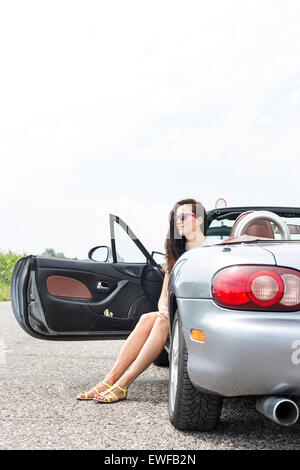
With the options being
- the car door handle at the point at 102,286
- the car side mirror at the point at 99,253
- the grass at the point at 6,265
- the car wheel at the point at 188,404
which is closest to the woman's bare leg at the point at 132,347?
the car door handle at the point at 102,286

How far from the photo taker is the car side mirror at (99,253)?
202 inches

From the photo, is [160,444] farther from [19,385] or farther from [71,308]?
[19,385]

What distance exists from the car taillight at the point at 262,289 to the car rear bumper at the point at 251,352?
4 cm

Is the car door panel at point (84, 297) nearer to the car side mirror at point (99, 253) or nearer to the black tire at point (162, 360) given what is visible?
the car side mirror at point (99, 253)

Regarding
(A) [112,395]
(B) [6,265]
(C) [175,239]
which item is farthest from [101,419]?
(B) [6,265]

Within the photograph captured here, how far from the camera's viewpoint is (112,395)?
4543mm

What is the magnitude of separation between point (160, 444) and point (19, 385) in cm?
229

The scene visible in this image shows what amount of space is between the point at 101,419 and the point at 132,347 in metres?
0.69

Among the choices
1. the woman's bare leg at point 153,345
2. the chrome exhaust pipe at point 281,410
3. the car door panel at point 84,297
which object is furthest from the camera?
the car door panel at point 84,297

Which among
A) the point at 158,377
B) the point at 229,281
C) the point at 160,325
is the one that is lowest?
the point at 158,377
